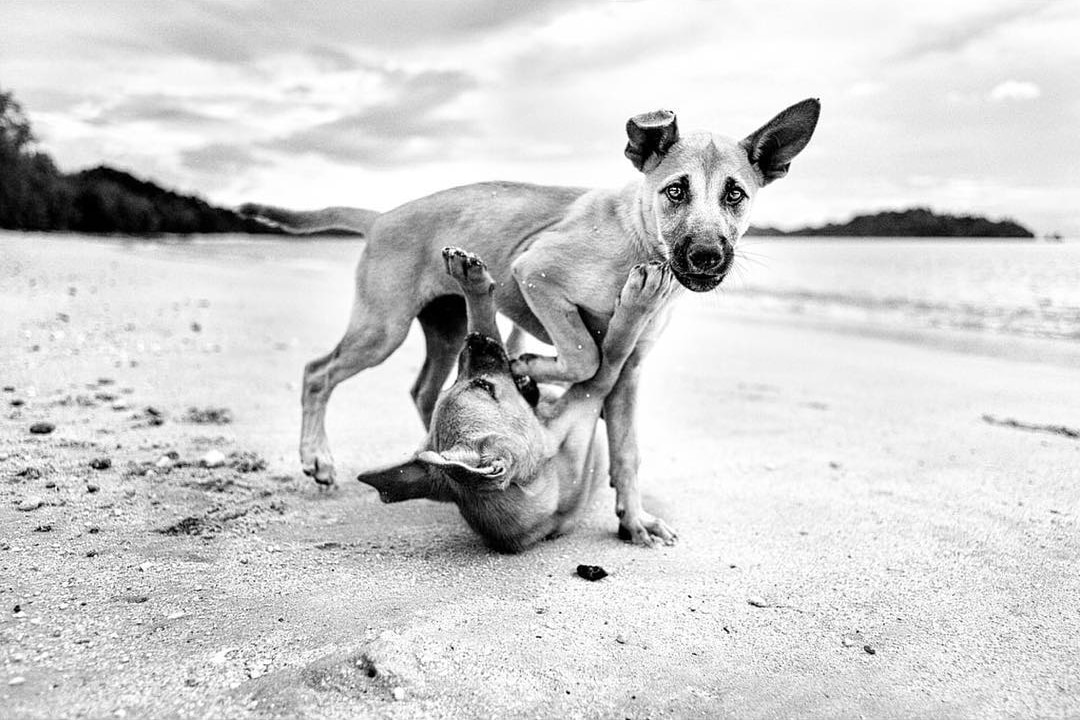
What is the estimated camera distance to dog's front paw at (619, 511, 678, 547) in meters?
3.95

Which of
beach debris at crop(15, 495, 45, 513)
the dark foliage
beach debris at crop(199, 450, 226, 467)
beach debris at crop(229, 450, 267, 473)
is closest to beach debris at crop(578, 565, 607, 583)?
beach debris at crop(229, 450, 267, 473)

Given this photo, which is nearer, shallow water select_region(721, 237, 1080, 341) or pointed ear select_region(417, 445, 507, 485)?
pointed ear select_region(417, 445, 507, 485)

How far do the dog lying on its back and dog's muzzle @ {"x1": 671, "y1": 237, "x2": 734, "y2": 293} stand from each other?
0.25m

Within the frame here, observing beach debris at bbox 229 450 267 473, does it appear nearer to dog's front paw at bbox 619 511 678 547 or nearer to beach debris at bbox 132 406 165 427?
beach debris at bbox 132 406 165 427

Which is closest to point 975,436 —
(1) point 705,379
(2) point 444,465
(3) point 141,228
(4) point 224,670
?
(1) point 705,379

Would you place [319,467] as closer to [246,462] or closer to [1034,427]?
[246,462]

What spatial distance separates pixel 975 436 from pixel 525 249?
4.33 metres

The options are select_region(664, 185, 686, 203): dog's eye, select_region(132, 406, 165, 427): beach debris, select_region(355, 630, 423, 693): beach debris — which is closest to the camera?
select_region(355, 630, 423, 693): beach debris

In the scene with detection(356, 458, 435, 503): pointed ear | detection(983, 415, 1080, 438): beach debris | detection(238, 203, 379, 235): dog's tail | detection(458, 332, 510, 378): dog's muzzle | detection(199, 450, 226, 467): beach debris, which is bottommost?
detection(199, 450, 226, 467): beach debris

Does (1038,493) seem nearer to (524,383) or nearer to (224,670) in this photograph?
(524,383)

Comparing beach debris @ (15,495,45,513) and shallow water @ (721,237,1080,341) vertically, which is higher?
shallow water @ (721,237,1080,341)

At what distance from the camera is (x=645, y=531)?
3975 mm

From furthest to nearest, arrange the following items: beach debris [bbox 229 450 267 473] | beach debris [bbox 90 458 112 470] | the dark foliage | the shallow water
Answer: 1. the dark foliage
2. the shallow water
3. beach debris [bbox 229 450 267 473]
4. beach debris [bbox 90 458 112 470]

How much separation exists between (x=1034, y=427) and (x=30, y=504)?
729cm
